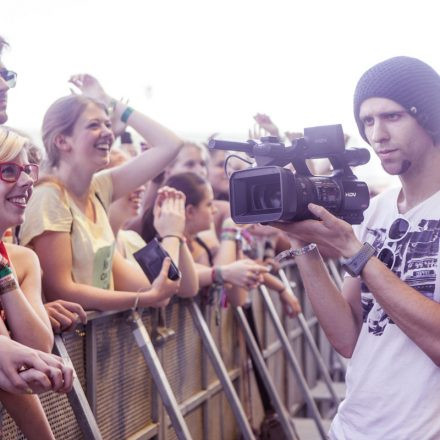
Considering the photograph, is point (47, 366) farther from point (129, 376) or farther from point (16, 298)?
point (129, 376)

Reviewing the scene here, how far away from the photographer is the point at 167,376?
9.30 feet

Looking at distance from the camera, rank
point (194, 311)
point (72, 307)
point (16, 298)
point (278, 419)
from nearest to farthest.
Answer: point (16, 298) → point (72, 307) → point (194, 311) → point (278, 419)

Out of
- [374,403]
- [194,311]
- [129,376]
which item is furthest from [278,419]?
[374,403]

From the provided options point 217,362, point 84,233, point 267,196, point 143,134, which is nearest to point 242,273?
point 217,362

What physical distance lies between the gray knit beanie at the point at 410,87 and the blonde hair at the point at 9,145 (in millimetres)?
759

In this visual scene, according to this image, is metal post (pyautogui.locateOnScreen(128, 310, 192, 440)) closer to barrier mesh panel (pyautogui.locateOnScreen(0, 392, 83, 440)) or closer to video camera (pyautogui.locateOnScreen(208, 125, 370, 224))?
barrier mesh panel (pyautogui.locateOnScreen(0, 392, 83, 440))

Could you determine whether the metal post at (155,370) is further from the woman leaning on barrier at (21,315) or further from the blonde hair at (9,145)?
the blonde hair at (9,145)

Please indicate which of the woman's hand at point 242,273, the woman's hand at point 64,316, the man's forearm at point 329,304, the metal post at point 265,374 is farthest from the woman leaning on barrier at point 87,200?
the metal post at point 265,374

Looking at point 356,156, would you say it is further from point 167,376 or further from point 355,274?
point 167,376

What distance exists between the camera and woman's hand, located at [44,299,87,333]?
2.00 meters

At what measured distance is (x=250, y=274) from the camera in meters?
3.25

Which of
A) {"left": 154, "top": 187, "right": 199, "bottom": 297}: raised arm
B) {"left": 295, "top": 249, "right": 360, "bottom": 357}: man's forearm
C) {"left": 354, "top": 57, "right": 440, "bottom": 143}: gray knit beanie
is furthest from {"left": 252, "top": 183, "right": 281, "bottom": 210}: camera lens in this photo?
{"left": 154, "top": 187, "right": 199, "bottom": 297}: raised arm

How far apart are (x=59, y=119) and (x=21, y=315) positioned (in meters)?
1.05

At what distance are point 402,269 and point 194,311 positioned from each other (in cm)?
153
